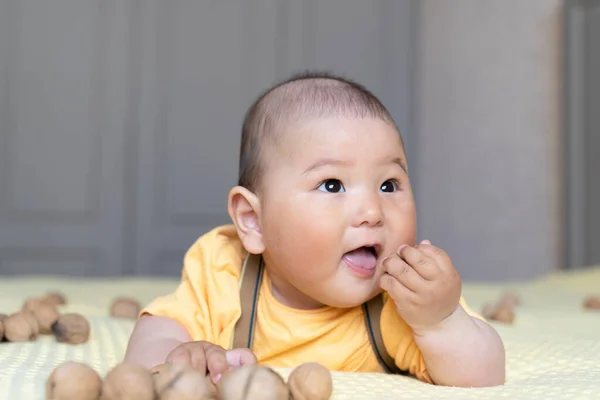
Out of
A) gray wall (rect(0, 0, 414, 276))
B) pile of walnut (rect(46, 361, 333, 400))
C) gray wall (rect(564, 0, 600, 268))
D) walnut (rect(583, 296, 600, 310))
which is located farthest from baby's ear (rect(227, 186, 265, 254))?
gray wall (rect(0, 0, 414, 276))

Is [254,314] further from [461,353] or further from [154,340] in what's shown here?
[461,353]

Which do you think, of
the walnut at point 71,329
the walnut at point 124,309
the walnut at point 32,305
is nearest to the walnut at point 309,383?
the walnut at point 71,329

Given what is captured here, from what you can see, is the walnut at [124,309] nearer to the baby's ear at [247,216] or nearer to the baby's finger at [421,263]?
the baby's ear at [247,216]

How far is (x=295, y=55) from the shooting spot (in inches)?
149

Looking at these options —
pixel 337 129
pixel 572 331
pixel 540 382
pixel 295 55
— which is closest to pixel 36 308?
pixel 337 129

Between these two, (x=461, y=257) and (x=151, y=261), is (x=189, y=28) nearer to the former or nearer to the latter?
(x=151, y=261)

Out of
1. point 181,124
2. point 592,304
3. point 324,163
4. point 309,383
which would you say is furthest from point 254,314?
point 181,124

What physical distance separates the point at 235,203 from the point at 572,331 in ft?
2.11

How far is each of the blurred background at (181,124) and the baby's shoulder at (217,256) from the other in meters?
2.55

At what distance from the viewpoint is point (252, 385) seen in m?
0.60

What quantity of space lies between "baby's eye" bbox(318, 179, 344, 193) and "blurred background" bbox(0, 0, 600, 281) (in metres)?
2.74

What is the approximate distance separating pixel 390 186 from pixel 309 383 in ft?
1.10

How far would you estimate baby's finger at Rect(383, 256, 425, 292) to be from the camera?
819 mm

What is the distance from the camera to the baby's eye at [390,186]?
3.02ft
